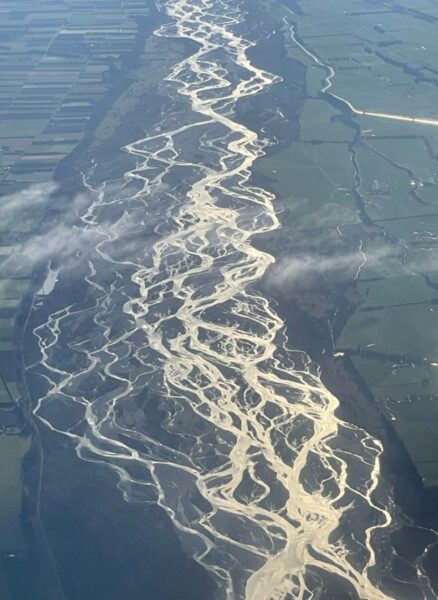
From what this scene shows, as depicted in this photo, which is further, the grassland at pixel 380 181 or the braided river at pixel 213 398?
the grassland at pixel 380 181

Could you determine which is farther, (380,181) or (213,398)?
(380,181)

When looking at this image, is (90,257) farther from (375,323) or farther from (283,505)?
(283,505)

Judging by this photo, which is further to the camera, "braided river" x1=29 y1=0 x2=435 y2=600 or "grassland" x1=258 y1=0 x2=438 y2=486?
"grassland" x1=258 y1=0 x2=438 y2=486

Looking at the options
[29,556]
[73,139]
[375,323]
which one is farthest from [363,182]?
[29,556]

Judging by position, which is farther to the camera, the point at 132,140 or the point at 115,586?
the point at 132,140

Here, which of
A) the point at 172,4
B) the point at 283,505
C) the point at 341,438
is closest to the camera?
the point at 283,505

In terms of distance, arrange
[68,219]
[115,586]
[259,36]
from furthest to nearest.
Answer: [259,36] → [68,219] → [115,586]

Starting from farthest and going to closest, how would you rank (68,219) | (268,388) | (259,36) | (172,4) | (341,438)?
(172,4), (259,36), (68,219), (268,388), (341,438)

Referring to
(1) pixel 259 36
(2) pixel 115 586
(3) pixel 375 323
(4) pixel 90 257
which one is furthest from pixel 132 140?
(2) pixel 115 586

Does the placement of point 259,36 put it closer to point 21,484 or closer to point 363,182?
point 363,182
